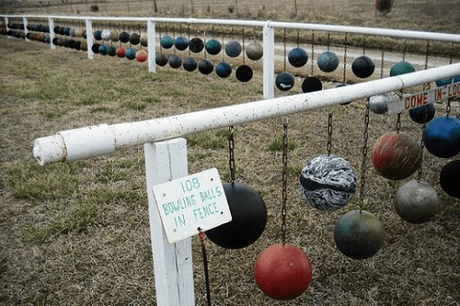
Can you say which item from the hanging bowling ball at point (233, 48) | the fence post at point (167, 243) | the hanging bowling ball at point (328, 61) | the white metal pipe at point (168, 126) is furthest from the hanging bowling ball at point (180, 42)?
the fence post at point (167, 243)

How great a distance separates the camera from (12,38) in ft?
62.8

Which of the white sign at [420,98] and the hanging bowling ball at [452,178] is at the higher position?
the white sign at [420,98]

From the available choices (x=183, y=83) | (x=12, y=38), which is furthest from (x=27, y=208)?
(x=12, y=38)

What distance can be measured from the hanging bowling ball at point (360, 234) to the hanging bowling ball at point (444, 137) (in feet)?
3.34

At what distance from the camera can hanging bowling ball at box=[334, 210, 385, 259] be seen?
2.34m

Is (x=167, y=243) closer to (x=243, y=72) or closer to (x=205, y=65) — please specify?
(x=243, y=72)

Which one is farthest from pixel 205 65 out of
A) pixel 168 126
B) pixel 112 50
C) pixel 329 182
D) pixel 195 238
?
pixel 168 126

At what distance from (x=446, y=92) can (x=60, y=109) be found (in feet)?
20.0

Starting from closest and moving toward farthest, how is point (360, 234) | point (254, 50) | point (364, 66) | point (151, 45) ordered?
point (360, 234)
point (364, 66)
point (254, 50)
point (151, 45)

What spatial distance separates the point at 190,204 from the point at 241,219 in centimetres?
35

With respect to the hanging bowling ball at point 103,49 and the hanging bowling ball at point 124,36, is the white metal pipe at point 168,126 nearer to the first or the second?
the hanging bowling ball at point 124,36

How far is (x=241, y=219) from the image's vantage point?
1927mm

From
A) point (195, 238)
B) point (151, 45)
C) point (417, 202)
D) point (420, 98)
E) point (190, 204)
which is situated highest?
point (420, 98)

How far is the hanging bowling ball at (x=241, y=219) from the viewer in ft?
6.34
